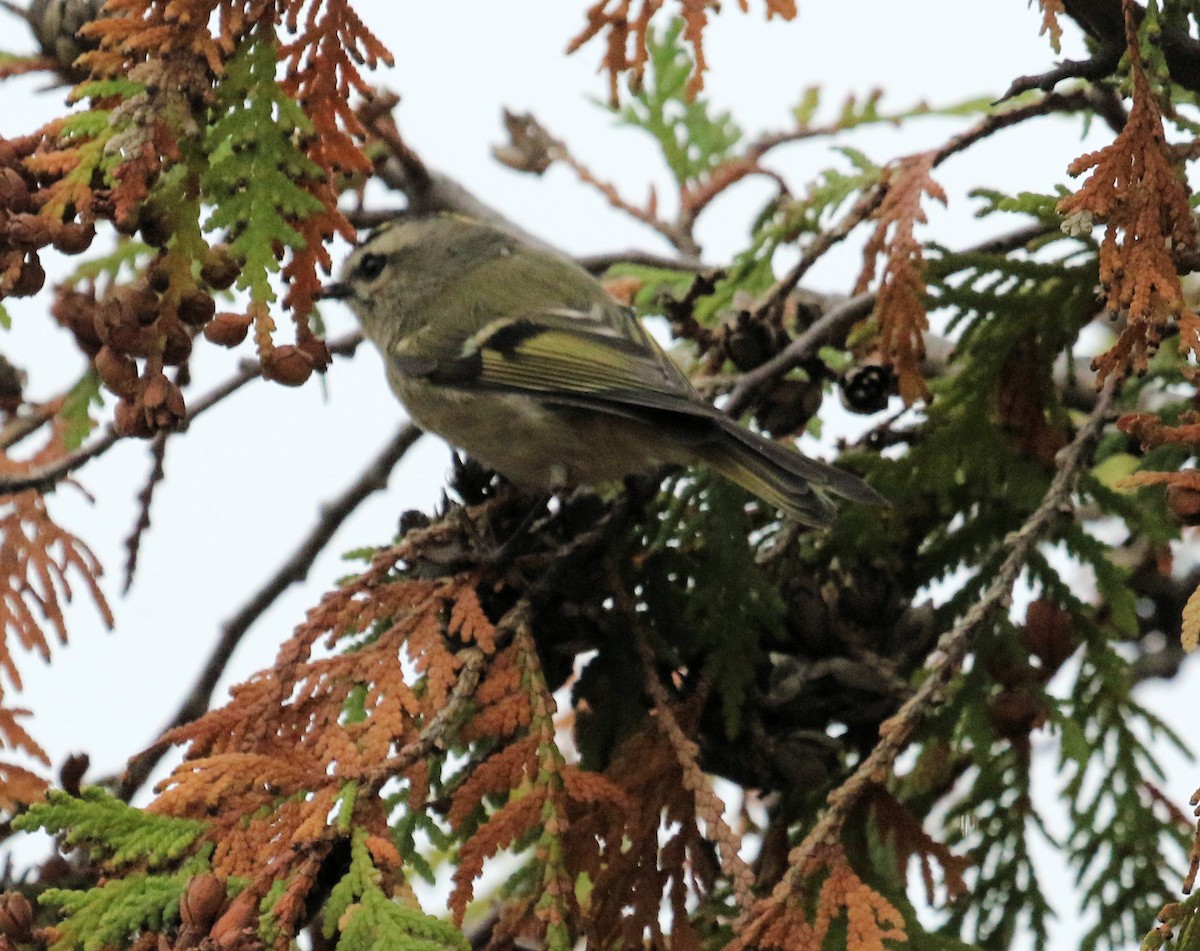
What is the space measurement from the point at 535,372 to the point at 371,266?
0.53 m

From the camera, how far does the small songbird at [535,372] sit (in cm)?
178

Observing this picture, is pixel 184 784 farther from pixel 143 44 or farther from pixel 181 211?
pixel 143 44

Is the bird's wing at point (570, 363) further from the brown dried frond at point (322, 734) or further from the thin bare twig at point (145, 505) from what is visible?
the thin bare twig at point (145, 505)

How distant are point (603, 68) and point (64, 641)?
87 centimetres

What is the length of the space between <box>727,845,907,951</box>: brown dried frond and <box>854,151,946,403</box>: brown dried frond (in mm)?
632

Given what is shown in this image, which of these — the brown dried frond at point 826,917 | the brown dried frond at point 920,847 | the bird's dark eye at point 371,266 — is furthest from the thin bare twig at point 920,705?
the bird's dark eye at point 371,266

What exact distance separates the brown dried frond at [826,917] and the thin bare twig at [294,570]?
104 centimetres

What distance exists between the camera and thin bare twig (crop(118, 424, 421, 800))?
204 cm

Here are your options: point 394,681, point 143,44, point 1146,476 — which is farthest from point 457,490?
point 1146,476

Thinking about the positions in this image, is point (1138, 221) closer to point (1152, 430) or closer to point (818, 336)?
point (1152, 430)

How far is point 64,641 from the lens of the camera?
1611 millimetres

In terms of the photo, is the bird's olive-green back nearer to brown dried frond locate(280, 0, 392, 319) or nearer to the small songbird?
the small songbird

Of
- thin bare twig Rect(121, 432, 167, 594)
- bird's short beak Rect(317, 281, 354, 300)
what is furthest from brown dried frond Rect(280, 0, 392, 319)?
bird's short beak Rect(317, 281, 354, 300)

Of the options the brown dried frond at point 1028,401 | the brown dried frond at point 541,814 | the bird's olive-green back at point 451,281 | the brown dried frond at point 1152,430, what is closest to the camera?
the brown dried frond at point 1152,430
